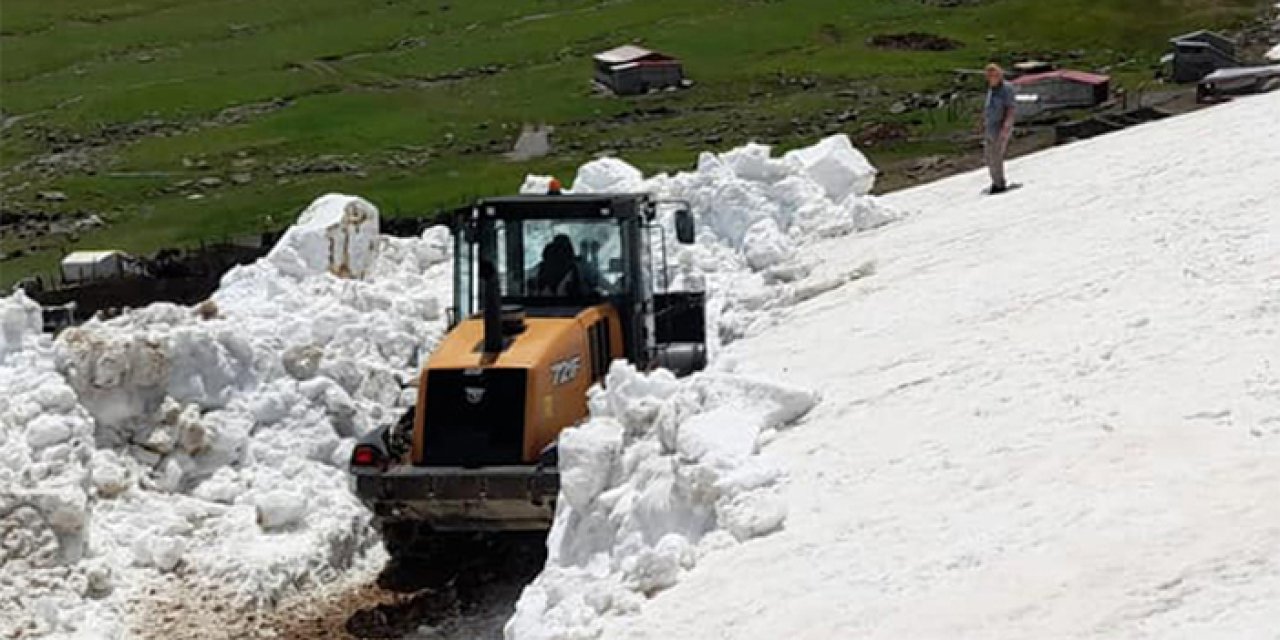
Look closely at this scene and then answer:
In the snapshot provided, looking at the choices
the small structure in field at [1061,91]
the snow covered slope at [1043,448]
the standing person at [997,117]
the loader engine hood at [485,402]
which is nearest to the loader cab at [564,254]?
the loader engine hood at [485,402]

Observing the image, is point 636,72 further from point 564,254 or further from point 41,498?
point 41,498

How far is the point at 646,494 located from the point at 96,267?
26.6 meters

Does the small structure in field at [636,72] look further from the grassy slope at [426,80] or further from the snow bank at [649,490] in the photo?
the snow bank at [649,490]

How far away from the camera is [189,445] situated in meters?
16.7

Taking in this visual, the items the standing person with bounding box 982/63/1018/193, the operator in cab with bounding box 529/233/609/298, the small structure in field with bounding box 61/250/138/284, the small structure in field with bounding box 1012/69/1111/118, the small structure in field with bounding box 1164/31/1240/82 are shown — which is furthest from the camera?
the small structure in field with bounding box 1164/31/1240/82

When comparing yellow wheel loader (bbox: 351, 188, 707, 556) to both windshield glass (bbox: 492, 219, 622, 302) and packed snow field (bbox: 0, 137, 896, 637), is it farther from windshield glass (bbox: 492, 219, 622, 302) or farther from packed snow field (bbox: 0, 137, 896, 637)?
packed snow field (bbox: 0, 137, 896, 637)

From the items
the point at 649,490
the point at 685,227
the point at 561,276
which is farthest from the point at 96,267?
the point at 649,490

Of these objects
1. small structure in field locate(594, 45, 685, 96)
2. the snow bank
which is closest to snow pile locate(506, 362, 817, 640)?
the snow bank

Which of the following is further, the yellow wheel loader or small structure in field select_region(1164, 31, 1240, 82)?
small structure in field select_region(1164, 31, 1240, 82)

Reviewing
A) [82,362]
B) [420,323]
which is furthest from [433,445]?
[420,323]

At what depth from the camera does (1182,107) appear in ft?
120

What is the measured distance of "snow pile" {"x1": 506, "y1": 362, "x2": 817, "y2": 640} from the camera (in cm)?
1110

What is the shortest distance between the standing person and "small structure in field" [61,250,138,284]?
18721 mm

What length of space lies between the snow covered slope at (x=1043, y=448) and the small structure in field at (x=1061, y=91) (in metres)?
30.4
